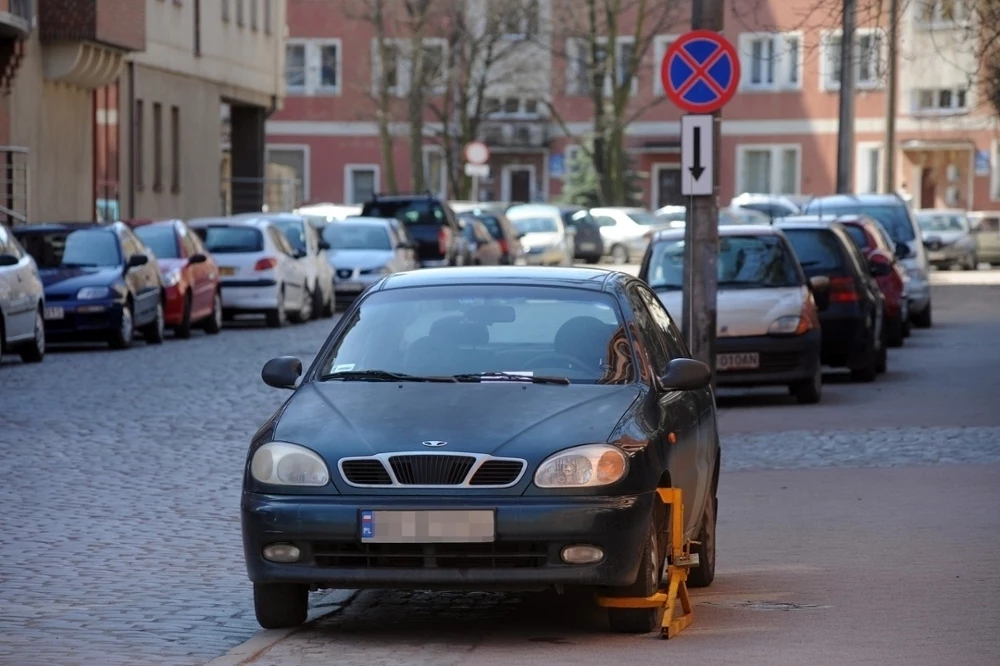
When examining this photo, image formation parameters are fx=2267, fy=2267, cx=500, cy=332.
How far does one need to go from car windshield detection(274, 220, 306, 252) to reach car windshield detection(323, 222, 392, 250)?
2800mm

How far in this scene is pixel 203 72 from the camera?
52.0 metres

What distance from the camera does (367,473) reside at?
8195 mm

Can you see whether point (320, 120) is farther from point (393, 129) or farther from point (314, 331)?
point (314, 331)

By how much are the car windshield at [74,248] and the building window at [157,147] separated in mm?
20266

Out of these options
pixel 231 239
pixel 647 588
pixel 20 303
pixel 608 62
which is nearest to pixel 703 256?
pixel 647 588

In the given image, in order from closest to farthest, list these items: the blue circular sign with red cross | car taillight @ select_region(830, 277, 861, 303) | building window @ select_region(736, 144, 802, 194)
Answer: the blue circular sign with red cross < car taillight @ select_region(830, 277, 861, 303) < building window @ select_region(736, 144, 802, 194)

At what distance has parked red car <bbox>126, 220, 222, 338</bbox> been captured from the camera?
3014 cm

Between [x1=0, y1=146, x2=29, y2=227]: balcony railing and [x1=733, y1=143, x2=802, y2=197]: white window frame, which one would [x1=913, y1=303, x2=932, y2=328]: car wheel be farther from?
[x1=733, y1=143, x2=802, y2=197]: white window frame

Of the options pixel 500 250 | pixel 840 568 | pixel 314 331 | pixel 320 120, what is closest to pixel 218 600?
pixel 840 568

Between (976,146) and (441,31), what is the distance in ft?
63.3

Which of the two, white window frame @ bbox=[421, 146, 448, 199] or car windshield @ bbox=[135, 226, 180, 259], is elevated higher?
Result: white window frame @ bbox=[421, 146, 448, 199]

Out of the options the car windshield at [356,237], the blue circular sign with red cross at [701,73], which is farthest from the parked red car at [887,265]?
the car windshield at [356,237]

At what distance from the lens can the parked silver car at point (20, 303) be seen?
2361 centimetres

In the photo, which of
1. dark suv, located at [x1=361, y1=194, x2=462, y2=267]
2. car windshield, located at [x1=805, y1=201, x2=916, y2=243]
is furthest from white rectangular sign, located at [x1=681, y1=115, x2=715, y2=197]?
dark suv, located at [x1=361, y1=194, x2=462, y2=267]
